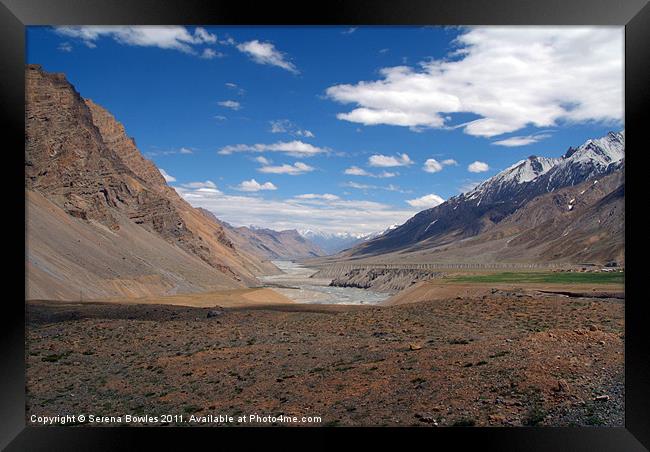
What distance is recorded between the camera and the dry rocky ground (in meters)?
6.39

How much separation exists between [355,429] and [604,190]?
4014 inches

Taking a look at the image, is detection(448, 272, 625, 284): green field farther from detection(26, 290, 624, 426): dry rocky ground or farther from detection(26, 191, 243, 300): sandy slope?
detection(26, 191, 243, 300): sandy slope

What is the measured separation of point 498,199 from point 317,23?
130477 mm

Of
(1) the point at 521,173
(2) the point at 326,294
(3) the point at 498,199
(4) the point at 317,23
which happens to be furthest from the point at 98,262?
(1) the point at 521,173

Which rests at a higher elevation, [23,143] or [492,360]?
[23,143]

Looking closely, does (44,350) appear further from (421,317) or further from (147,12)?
(421,317)

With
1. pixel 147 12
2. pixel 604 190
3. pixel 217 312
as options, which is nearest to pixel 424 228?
pixel 604 190

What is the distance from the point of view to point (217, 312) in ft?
49.1

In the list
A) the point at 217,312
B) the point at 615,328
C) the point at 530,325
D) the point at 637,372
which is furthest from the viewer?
the point at 217,312

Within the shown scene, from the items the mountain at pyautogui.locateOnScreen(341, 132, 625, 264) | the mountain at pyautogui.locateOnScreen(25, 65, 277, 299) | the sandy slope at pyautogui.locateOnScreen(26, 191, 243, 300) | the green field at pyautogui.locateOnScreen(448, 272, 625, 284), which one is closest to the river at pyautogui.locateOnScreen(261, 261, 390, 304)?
the mountain at pyautogui.locateOnScreen(25, 65, 277, 299)

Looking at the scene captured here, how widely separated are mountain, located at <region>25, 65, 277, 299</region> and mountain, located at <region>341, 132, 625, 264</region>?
73410 millimetres

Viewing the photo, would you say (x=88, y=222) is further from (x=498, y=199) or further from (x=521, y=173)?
(x=521, y=173)

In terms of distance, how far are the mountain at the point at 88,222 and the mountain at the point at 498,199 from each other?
241 ft

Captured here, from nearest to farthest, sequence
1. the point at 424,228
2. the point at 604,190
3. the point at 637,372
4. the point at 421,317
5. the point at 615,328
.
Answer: the point at 637,372, the point at 615,328, the point at 421,317, the point at 604,190, the point at 424,228
